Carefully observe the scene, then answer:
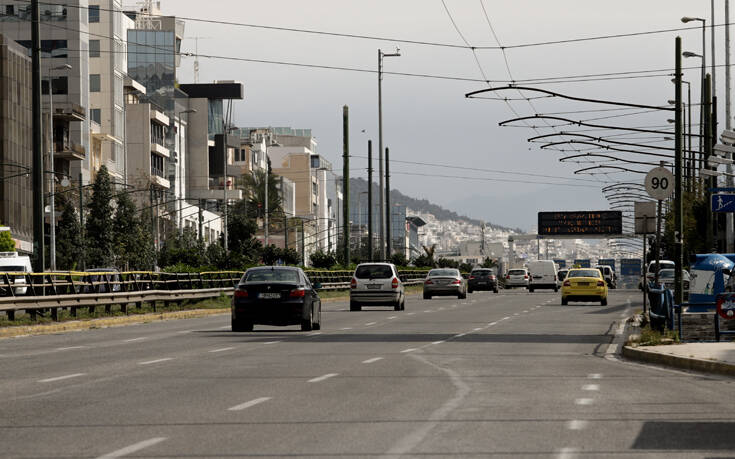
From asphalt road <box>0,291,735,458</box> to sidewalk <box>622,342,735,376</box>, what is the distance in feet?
1.45

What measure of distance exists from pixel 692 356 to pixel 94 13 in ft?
348

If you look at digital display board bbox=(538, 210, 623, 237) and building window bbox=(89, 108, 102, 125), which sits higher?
building window bbox=(89, 108, 102, 125)

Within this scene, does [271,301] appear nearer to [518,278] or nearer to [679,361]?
[679,361]

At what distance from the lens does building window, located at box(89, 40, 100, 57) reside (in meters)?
117

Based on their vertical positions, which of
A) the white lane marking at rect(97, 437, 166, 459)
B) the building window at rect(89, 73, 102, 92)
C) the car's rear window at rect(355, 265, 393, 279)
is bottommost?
the white lane marking at rect(97, 437, 166, 459)

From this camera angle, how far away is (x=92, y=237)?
9031 cm

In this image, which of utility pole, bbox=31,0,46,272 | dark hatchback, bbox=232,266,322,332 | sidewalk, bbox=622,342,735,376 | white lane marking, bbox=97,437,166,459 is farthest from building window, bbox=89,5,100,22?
white lane marking, bbox=97,437,166,459

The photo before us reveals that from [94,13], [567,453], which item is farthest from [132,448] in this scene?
[94,13]

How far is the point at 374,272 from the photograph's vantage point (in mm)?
48719

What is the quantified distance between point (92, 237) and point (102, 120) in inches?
1082

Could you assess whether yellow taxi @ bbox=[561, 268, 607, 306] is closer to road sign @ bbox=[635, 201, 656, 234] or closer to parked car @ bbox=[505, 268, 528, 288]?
road sign @ bbox=[635, 201, 656, 234]

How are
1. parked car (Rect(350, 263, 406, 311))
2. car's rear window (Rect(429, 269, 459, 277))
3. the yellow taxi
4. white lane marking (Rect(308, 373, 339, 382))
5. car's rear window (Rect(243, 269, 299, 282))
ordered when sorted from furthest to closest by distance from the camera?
car's rear window (Rect(429, 269, 459, 277)) < the yellow taxi < parked car (Rect(350, 263, 406, 311)) < car's rear window (Rect(243, 269, 299, 282)) < white lane marking (Rect(308, 373, 339, 382))

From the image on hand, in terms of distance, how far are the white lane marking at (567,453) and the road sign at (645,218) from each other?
77.2ft

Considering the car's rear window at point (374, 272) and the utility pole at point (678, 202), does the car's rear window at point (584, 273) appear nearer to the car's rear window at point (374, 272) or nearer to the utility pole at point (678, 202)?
the car's rear window at point (374, 272)
